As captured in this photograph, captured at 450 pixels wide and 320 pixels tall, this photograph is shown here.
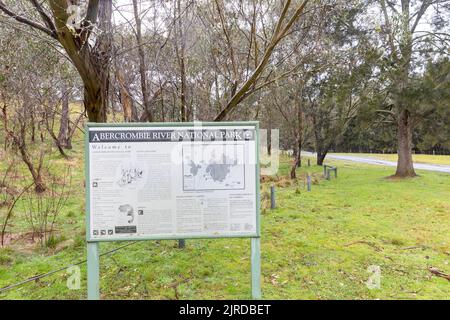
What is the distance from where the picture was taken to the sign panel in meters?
2.85

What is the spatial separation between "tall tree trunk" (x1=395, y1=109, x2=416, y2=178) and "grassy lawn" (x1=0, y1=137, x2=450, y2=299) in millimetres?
7402

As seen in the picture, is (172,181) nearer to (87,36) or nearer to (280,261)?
(87,36)

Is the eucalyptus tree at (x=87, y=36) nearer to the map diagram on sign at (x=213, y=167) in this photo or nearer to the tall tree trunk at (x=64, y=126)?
the map diagram on sign at (x=213, y=167)

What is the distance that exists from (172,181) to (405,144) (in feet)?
44.6

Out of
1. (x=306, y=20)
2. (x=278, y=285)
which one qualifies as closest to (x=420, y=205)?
(x=306, y=20)

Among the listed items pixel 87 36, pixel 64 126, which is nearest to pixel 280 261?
pixel 87 36

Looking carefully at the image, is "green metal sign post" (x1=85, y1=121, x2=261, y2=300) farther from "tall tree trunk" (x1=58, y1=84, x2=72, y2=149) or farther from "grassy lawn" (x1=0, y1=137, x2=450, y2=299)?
"tall tree trunk" (x1=58, y1=84, x2=72, y2=149)

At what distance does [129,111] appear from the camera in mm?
5078

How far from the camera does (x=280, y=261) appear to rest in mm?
4277

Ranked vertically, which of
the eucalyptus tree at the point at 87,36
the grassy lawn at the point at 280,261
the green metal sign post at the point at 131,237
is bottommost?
the grassy lawn at the point at 280,261

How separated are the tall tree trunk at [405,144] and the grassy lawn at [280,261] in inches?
291

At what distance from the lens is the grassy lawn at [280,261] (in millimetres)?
3426

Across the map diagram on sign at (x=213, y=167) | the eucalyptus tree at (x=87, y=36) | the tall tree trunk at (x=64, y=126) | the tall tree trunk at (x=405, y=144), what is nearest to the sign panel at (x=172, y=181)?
the map diagram on sign at (x=213, y=167)

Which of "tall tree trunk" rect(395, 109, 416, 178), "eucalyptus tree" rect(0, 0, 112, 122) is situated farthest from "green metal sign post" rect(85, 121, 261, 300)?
"tall tree trunk" rect(395, 109, 416, 178)
